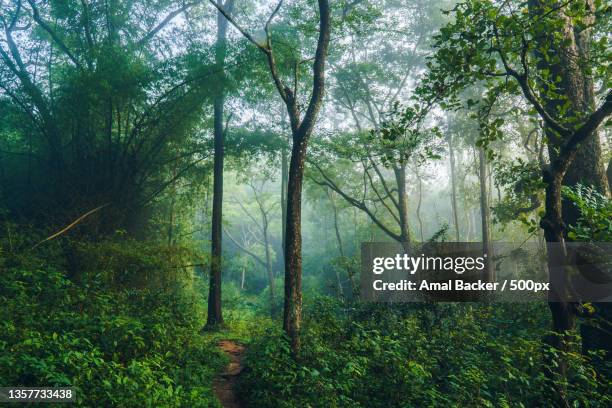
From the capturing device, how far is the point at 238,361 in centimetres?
788

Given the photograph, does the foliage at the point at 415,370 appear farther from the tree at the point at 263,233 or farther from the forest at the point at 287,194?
the tree at the point at 263,233

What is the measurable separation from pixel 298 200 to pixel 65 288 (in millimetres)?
4595

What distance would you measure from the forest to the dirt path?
4cm

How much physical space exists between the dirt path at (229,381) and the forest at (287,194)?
1.7 inches

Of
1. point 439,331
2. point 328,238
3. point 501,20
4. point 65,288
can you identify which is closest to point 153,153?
point 65,288

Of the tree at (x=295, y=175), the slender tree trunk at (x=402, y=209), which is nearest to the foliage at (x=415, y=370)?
the tree at (x=295, y=175)

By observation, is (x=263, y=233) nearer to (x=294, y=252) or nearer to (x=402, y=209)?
(x=402, y=209)

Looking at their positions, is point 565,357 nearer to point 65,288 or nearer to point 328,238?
point 65,288

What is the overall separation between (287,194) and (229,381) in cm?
330

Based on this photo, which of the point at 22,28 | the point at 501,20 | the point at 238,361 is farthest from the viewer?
the point at 22,28

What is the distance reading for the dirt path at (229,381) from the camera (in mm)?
5641

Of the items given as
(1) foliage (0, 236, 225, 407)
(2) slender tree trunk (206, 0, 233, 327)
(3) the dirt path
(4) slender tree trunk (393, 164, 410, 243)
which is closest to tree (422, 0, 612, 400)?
(1) foliage (0, 236, 225, 407)

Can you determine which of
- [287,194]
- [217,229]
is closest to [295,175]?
[287,194]

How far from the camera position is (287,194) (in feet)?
21.2
